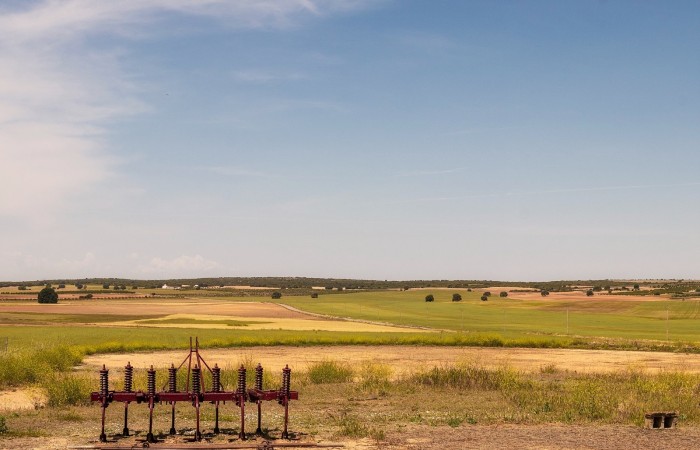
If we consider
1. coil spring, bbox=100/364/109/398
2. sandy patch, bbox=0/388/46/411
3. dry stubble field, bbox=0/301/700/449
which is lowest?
sandy patch, bbox=0/388/46/411

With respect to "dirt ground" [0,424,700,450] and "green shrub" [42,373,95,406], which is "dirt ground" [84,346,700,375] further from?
"dirt ground" [0,424,700,450]

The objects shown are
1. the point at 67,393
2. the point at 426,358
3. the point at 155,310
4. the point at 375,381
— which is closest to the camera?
the point at 67,393

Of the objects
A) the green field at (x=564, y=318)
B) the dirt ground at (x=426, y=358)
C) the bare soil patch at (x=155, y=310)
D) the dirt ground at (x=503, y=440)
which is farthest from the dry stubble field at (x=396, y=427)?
the bare soil patch at (x=155, y=310)

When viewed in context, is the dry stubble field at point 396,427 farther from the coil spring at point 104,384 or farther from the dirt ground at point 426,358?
the dirt ground at point 426,358

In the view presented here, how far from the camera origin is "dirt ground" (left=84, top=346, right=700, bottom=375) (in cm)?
4094

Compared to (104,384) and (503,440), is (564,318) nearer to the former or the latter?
(503,440)

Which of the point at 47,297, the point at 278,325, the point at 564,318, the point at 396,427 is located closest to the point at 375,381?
the point at 396,427

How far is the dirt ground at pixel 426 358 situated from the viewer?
1612 inches

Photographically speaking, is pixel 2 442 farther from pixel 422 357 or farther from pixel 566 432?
pixel 422 357

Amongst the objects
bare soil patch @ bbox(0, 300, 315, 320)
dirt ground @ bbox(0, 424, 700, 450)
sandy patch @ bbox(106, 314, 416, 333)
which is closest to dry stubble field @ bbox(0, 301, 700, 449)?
dirt ground @ bbox(0, 424, 700, 450)

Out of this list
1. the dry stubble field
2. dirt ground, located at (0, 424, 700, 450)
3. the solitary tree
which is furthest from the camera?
the solitary tree

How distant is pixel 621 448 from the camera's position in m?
18.5

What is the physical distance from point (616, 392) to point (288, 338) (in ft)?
101

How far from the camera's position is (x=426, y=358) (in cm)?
4528
